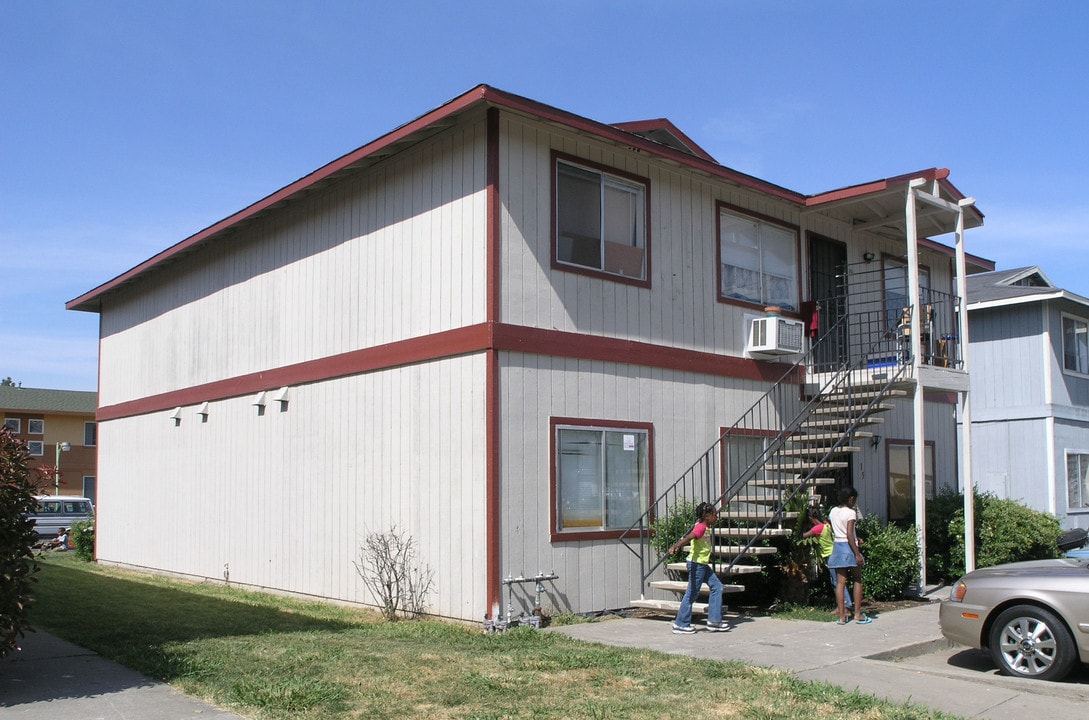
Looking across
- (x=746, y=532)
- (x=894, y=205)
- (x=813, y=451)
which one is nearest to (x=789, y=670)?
(x=746, y=532)

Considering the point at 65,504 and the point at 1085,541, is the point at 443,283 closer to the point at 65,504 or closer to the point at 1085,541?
the point at 1085,541

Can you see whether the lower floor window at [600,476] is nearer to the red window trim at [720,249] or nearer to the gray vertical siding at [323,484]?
the gray vertical siding at [323,484]

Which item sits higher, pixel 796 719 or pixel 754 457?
pixel 754 457

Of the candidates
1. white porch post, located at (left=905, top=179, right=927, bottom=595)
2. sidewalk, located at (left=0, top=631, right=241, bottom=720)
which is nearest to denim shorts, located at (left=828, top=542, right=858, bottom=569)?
white porch post, located at (left=905, top=179, right=927, bottom=595)

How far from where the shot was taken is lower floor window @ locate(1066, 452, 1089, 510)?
2169 centimetres

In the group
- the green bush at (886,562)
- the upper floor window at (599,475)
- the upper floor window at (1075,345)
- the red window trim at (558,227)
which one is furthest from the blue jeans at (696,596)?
the upper floor window at (1075,345)

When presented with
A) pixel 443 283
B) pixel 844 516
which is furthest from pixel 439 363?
pixel 844 516

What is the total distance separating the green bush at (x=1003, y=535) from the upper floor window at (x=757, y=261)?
421 cm

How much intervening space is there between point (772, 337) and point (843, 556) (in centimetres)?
394

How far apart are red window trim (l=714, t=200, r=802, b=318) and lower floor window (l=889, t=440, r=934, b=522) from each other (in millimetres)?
3466

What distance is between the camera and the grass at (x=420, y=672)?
6887mm

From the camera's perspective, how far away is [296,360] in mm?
14844

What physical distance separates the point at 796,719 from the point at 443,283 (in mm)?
6920

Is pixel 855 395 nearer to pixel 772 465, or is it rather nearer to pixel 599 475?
pixel 772 465
